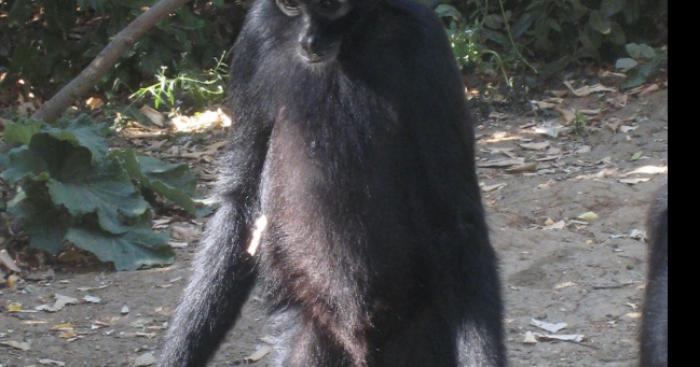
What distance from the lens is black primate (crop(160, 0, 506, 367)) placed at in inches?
123

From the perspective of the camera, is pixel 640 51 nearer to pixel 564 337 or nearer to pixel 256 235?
pixel 564 337

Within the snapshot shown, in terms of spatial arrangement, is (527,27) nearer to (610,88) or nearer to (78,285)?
(610,88)

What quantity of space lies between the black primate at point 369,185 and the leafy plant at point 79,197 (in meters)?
2.06

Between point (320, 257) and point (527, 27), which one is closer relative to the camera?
point (320, 257)

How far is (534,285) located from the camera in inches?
191

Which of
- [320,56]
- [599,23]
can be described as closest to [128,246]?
[320,56]

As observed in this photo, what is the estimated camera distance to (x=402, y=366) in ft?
10.6

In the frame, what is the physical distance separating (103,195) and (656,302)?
3443 mm

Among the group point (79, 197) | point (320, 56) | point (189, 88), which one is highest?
point (320, 56)

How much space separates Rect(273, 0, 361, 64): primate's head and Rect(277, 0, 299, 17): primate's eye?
11 millimetres

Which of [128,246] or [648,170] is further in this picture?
[648,170]

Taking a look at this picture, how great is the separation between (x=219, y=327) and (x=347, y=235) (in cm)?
61

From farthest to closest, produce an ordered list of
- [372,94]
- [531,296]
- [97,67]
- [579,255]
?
[97,67]
[579,255]
[531,296]
[372,94]
